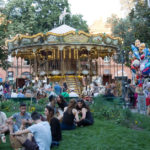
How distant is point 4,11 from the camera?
31.9 meters

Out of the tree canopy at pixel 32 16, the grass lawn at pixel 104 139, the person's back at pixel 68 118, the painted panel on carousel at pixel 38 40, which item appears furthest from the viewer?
the tree canopy at pixel 32 16

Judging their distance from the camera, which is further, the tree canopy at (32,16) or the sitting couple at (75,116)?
the tree canopy at (32,16)

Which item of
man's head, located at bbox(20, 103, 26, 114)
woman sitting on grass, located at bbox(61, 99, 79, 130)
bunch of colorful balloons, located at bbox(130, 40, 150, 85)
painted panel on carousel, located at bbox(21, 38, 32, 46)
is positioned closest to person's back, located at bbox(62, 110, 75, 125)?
woman sitting on grass, located at bbox(61, 99, 79, 130)

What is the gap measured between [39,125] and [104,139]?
2.63m

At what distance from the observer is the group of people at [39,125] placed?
16.8ft

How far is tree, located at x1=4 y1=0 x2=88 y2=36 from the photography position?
31.8 meters

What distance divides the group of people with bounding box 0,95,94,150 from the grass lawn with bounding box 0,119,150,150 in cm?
29

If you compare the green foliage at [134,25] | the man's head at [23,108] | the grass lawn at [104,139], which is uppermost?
the green foliage at [134,25]

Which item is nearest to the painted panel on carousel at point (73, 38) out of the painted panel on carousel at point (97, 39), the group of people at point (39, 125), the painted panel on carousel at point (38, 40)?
the painted panel on carousel at point (97, 39)

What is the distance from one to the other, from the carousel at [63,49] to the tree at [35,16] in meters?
9.01

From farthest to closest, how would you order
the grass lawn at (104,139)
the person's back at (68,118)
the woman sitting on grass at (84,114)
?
the woman sitting on grass at (84,114), the person's back at (68,118), the grass lawn at (104,139)

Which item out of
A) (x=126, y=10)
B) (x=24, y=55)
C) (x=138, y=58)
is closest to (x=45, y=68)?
(x=24, y=55)

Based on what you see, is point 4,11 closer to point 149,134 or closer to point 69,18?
point 69,18

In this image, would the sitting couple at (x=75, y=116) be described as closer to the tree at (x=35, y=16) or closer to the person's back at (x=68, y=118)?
the person's back at (x=68, y=118)
